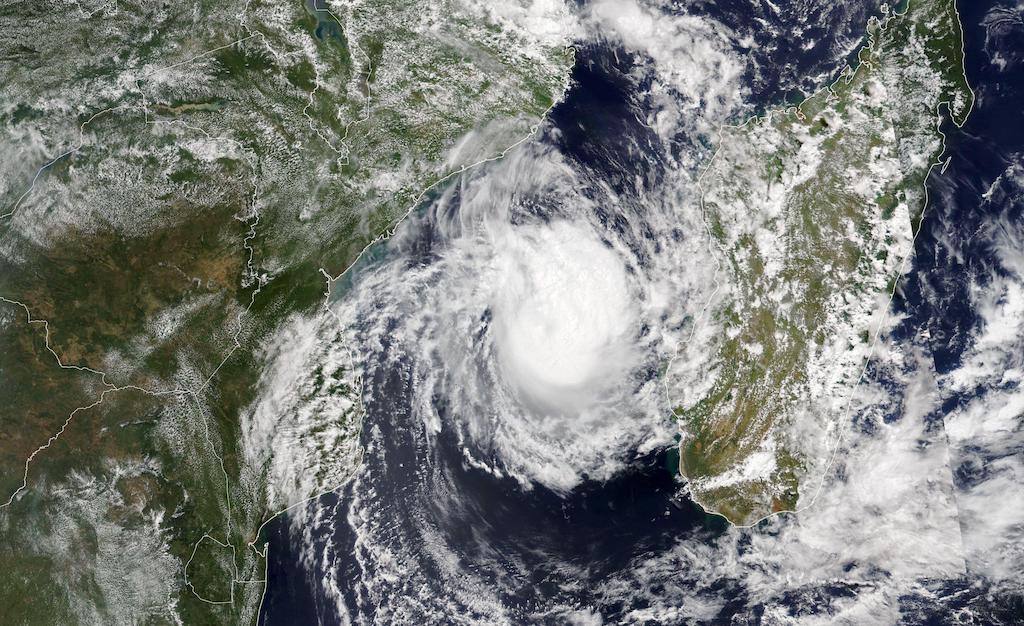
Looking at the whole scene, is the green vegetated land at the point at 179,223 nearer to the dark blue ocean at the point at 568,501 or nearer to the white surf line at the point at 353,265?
the white surf line at the point at 353,265

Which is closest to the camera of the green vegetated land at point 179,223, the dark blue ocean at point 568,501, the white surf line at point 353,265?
the dark blue ocean at point 568,501

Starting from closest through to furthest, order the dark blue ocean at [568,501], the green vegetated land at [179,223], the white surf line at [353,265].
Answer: the dark blue ocean at [568,501]
the green vegetated land at [179,223]
the white surf line at [353,265]

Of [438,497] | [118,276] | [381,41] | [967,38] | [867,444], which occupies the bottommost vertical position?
[438,497]

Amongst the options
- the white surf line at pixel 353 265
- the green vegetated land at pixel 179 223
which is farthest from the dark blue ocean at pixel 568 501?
the green vegetated land at pixel 179 223

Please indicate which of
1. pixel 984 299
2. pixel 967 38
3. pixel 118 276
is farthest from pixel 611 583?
pixel 967 38

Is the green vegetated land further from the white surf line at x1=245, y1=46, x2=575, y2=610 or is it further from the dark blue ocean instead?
the dark blue ocean

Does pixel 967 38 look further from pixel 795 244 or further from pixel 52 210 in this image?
pixel 52 210

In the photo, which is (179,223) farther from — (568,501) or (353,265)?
(568,501)

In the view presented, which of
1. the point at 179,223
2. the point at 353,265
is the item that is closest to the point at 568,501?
the point at 353,265
